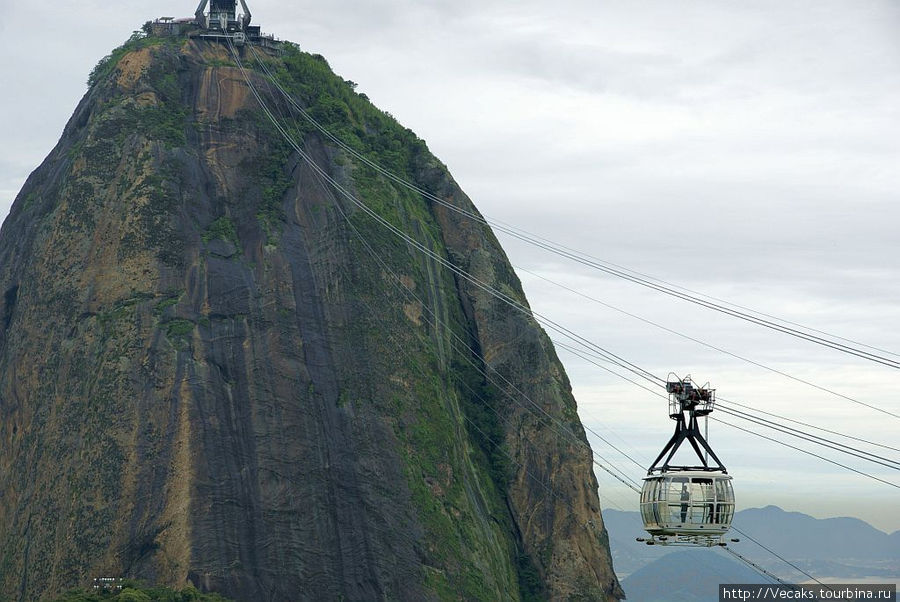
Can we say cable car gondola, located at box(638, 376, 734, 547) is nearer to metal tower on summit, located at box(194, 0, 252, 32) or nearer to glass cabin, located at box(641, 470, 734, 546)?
glass cabin, located at box(641, 470, 734, 546)

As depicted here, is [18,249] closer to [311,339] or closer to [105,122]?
[105,122]

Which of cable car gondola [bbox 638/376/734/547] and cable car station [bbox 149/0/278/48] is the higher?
cable car station [bbox 149/0/278/48]

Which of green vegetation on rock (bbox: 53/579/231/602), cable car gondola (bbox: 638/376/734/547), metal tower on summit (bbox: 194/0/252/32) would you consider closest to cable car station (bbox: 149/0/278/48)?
metal tower on summit (bbox: 194/0/252/32)

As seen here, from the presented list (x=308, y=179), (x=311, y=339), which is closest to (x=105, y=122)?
(x=308, y=179)

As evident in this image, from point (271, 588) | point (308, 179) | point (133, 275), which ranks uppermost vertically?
point (308, 179)

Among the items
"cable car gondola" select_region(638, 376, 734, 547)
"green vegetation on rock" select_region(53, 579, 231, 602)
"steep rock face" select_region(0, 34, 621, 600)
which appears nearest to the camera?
"cable car gondola" select_region(638, 376, 734, 547)

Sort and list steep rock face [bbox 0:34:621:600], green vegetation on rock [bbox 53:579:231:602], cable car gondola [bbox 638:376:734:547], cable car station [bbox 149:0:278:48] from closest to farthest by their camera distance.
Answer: cable car gondola [bbox 638:376:734:547], green vegetation on rock [bbox 53:579:231:602], steep rock face [bbox 0:34:621:600], cable car station [bbox 149:0:278:48]

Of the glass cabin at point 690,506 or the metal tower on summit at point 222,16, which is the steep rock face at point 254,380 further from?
the glass cabin at point 690,506

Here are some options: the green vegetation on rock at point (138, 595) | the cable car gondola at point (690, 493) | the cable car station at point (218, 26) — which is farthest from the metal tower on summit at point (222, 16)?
the cable car gondola at point (690, 493)

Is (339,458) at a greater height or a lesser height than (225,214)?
lesser
